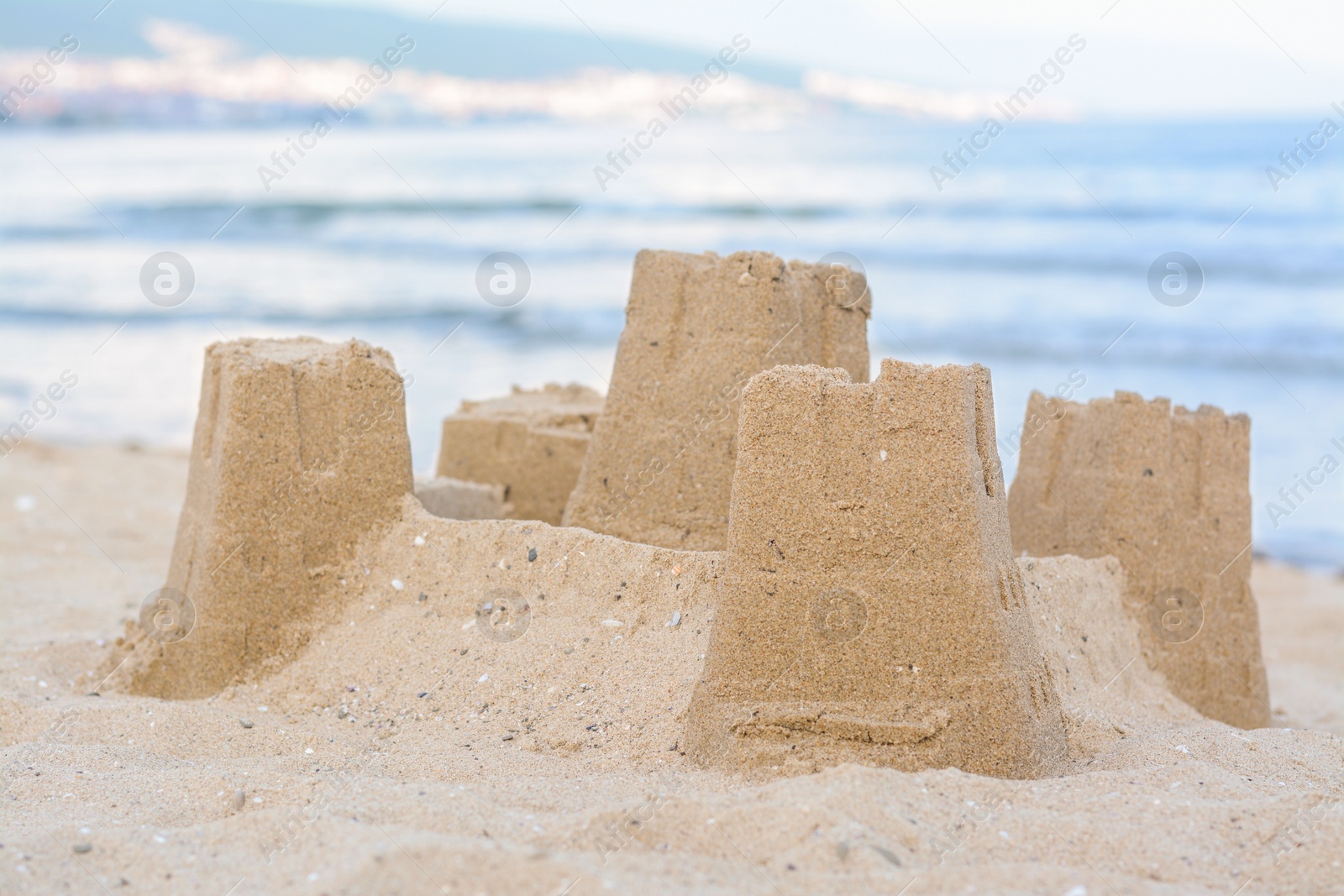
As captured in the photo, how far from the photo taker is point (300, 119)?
66438mm

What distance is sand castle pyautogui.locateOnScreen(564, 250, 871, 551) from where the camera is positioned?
162 inches

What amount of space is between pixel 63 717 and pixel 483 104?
2223 inches

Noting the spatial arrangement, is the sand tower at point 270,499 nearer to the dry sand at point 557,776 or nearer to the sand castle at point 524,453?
the dry sand at point 557,776

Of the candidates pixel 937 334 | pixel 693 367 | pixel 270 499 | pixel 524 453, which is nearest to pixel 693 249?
pixel 937 334

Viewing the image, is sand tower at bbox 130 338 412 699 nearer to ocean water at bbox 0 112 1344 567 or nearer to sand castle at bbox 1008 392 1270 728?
sand castle at bbox 1008 392 1270 728

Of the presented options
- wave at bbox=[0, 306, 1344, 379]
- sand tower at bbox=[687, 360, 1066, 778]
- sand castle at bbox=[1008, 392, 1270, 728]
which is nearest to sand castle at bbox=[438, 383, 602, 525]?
sand castle at bbox=[1008, 392, 1270, 728]

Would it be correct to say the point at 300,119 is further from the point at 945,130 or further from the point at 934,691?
the point at 934,691

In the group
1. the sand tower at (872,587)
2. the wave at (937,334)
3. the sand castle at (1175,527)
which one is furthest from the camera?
the wave at (937,334)

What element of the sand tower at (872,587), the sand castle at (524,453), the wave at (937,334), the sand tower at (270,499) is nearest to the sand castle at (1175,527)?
the sand tower at (872,587)

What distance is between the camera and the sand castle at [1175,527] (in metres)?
4.34

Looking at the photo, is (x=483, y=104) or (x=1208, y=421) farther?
(x=483, y=104)

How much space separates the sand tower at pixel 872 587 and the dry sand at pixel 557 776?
18 centimetres

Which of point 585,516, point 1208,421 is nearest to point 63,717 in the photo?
point 585,516

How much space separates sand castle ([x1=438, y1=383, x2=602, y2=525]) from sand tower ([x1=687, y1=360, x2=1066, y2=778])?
2.28 metres
